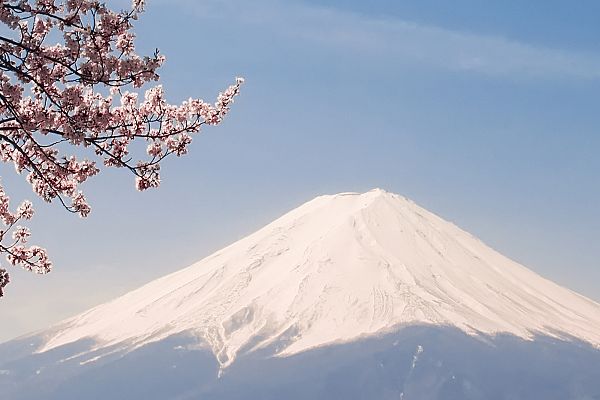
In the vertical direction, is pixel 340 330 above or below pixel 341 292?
below

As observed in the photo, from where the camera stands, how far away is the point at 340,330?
147 m

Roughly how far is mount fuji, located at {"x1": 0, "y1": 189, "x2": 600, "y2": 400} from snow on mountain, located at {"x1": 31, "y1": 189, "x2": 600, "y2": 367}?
0.38 meters

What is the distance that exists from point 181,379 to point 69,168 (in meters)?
139

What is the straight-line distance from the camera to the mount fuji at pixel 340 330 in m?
139

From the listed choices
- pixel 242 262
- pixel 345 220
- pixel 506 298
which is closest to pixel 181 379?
pixel 242 262

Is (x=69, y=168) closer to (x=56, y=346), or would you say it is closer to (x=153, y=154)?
(x=153, y=154)

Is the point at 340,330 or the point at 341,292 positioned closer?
the point at 340,330

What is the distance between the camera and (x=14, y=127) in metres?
8.97

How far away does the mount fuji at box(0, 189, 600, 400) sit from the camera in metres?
139

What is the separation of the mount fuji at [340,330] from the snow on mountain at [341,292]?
378 mm

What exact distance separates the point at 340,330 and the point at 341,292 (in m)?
10.3

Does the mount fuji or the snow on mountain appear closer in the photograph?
the mount fuji

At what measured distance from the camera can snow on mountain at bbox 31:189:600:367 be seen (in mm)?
148250

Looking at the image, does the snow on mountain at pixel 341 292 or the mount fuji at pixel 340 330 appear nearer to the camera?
the mount fuji at pixel 340 330
